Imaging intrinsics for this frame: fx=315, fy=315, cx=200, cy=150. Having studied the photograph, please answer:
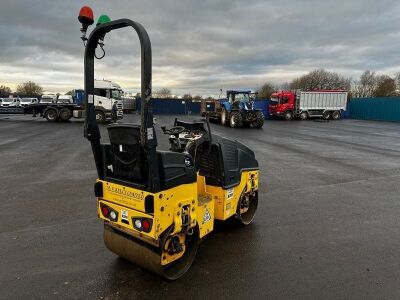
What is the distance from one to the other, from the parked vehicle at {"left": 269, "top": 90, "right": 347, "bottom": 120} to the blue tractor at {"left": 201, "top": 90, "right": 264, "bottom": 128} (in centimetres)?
1007

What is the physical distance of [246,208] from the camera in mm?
4418

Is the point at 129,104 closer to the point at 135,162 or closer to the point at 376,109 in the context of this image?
the point at 376,109

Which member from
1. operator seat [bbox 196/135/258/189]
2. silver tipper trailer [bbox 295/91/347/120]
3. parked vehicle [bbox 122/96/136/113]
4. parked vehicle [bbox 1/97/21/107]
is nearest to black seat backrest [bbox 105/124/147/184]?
operator seat [bbox 196/135/258/189]

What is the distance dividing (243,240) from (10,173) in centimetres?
603

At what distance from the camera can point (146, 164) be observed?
2.74 metres

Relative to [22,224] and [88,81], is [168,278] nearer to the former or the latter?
[88,81]

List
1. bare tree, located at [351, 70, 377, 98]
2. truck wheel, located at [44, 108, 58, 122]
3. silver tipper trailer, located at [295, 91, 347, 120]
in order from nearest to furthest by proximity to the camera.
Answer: truck wheel, located at [44, 108, 58, 122]
silver tipper trailer, located at [295, 91, 347, 120]
bare tree, located at [351, 70, 377, 98]

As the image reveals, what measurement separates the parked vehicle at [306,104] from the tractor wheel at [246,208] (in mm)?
30431

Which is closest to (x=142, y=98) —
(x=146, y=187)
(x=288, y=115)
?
(x=146, y=187)

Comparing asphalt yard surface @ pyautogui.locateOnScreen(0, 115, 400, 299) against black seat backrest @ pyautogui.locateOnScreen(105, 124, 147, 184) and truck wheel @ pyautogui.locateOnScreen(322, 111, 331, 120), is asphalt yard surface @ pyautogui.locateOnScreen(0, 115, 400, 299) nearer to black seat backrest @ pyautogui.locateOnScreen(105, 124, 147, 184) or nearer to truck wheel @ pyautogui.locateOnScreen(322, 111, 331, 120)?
black seat backrest @ pyautogui.locateOnScreen(105, 124, 147, 184)

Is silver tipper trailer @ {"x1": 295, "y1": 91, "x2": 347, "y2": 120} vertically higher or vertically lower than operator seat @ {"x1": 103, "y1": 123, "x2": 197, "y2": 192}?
higher

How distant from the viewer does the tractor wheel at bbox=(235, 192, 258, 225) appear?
4.24 m

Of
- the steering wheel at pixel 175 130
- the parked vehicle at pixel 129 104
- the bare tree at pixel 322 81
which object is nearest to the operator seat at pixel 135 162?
the steering wheel at pixel 175 130

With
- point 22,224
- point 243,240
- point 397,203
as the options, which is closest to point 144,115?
point 243,240
